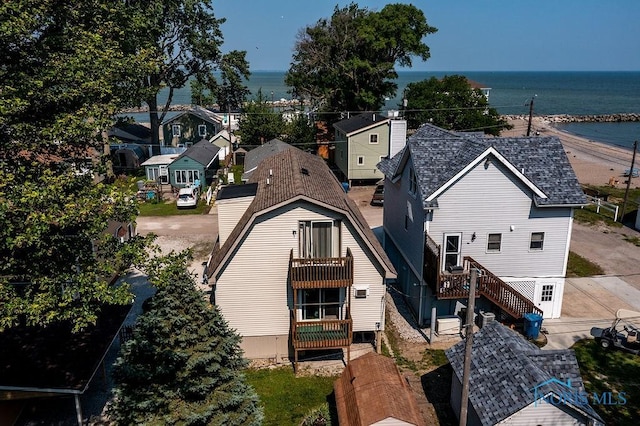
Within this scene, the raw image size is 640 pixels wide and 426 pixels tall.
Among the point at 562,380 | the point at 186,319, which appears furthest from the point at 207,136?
the point at 562,380

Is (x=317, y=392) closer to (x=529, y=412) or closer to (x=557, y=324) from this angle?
(x=529, y=412)

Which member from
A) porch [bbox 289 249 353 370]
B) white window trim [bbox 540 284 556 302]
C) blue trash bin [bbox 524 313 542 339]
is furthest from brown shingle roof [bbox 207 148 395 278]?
white window trim [bbox 540 284 556 302]

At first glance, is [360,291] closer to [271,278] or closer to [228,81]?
[271,278]

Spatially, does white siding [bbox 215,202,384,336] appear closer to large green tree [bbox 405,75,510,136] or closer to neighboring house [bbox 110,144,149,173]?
neighboring house [bbox 110,144,149,173]

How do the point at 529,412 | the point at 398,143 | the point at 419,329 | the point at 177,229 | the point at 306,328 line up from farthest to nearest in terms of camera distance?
the point at 398,143 < the point at 177,229 < the point at 419,329 < the point at 306,328 < the point at 529,412

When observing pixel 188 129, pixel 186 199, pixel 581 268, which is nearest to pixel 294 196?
pixel 581 268

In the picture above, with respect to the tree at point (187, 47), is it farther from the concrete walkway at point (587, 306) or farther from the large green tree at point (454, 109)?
the concrete walkway at point (587, 306)

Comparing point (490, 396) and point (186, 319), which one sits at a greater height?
point (186, 319)
